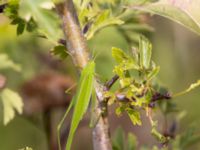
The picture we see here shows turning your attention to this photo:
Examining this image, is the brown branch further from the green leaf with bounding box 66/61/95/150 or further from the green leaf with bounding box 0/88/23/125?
the green leaf with bounding box 0/88/23/125

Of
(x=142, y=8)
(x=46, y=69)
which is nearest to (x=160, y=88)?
(x=142, y=8)

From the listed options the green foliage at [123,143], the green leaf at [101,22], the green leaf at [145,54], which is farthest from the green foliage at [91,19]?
the green foliage at [123,143]

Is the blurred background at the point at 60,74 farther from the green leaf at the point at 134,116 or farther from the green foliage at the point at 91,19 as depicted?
the green leaf at the point at 134,116

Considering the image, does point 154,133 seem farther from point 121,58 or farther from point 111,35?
point 111,35

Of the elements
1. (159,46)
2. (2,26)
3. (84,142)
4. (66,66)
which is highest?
Answer: (2,26)

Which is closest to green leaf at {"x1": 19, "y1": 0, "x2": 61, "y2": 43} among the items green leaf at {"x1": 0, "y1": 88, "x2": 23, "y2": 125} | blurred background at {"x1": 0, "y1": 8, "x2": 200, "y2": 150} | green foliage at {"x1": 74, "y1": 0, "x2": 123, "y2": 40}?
green foliage at {"x1": 74, "y1": 0, "x2": 123, "y2": 40}
